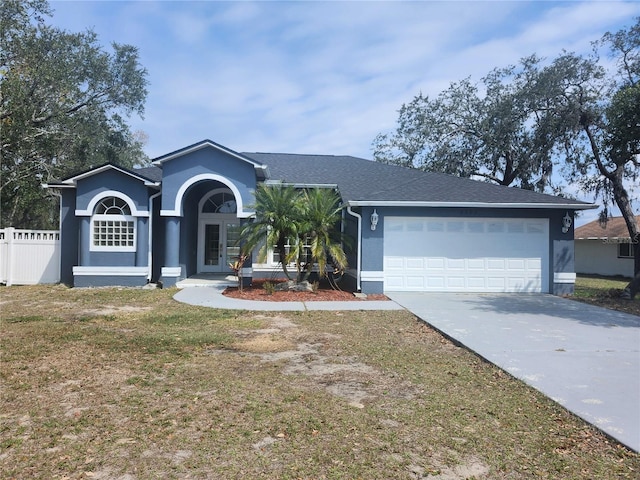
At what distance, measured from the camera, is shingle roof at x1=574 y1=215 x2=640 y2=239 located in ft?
79.4

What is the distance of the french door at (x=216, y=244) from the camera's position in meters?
18.0

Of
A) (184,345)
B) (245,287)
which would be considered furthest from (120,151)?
(184,345)

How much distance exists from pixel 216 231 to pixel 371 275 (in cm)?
779

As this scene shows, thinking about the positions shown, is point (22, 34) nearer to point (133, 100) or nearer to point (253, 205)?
point (133, 100)

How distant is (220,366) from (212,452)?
247cm

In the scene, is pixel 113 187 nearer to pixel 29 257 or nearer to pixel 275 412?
pixel 29 257

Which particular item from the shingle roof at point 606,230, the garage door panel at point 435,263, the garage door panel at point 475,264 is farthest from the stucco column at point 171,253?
the shingle roof at point 606,230

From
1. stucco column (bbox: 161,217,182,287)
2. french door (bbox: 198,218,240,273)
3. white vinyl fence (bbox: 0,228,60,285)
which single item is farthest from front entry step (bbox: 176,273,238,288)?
white vinyl fence (bbox: 0,228,60,285)

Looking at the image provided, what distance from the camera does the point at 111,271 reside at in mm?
14648

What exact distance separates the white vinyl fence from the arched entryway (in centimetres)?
519

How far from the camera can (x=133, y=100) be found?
93.6 feet

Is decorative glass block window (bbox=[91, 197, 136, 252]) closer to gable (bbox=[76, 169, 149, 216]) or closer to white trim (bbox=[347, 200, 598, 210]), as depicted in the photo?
gable (bbox=[76, 169, 149, 216])

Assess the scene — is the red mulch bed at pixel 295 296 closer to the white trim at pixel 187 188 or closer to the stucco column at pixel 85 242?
the white trim at pixel 187 188

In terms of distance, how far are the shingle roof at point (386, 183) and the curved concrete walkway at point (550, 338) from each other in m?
3.06
